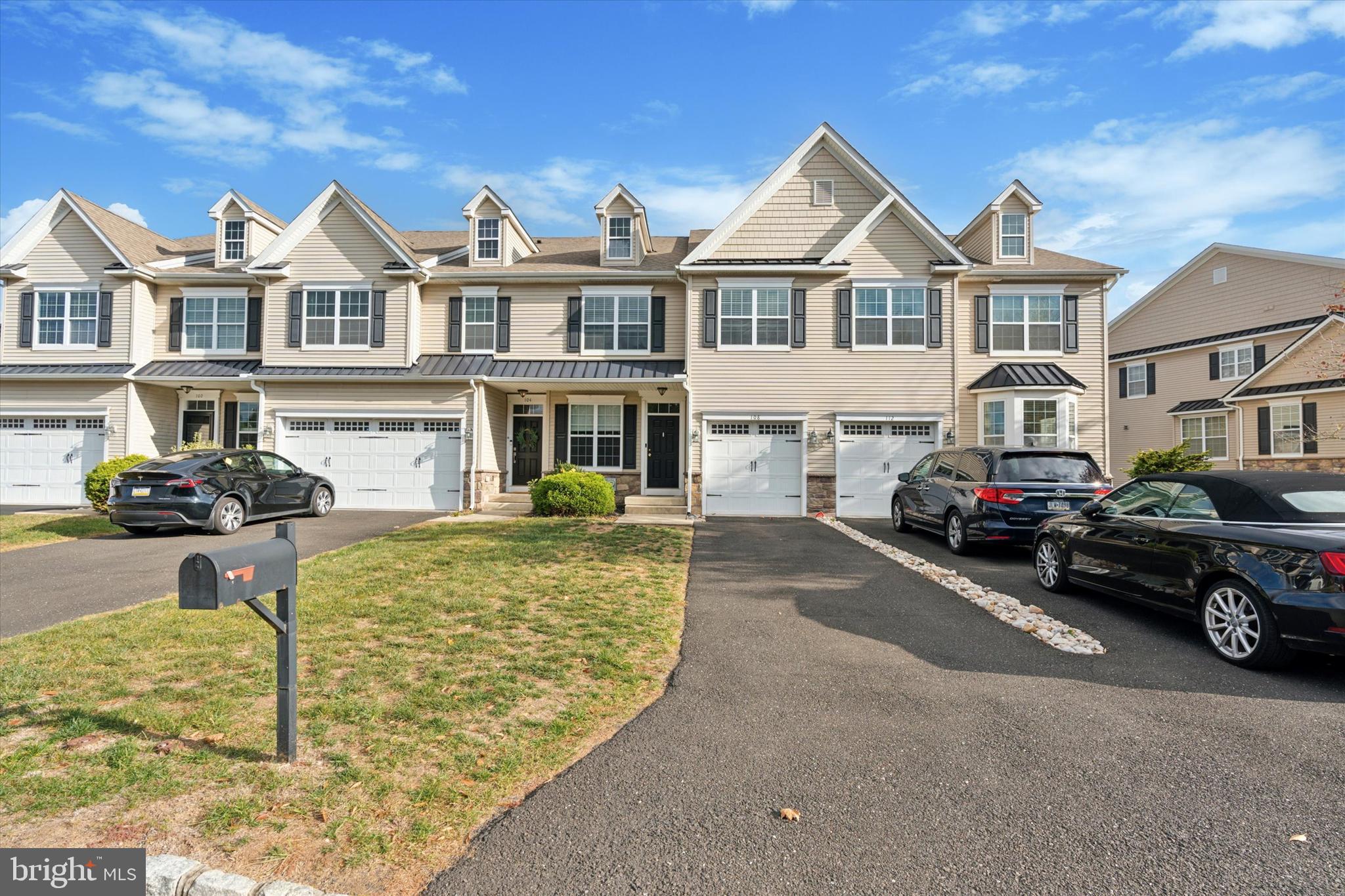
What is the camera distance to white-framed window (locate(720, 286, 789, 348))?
1689 cm

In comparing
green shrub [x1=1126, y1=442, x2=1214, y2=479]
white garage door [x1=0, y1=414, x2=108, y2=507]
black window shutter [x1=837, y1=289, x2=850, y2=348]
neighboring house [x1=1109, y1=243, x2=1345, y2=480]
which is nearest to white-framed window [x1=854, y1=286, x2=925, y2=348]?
black window shutter [x1=837, y1=289, x2=850, y2=348]

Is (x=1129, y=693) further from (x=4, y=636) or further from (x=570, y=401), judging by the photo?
(x=570, y=401)

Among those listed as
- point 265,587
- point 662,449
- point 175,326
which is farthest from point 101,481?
point 265,587

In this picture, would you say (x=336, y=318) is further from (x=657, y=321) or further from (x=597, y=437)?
(x=657, y=321)

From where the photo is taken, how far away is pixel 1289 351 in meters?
19.7

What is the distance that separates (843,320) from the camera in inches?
663

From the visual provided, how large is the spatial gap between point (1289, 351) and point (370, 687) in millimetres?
25279

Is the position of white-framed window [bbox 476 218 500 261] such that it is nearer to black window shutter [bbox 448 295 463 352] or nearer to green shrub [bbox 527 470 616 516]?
black window shutter [bbox 448 295 463 352]

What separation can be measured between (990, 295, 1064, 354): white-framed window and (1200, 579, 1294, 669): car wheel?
1312 cm

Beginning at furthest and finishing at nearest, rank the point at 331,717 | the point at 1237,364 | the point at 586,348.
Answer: the point at 1237,364
the point at 586,348
the point at 331,717

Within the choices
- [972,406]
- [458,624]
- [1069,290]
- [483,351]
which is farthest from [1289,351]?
[458,624]

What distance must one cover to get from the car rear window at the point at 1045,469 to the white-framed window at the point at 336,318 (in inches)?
594

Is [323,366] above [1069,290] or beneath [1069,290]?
beneath

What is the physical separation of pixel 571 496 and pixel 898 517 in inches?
272
